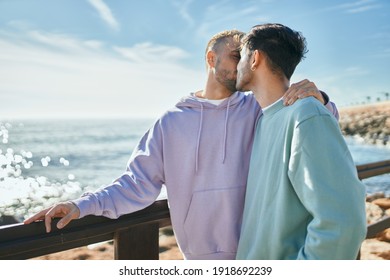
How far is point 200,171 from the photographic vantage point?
162 centimetres

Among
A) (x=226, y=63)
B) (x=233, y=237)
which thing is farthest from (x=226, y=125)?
(x=233, y=237)

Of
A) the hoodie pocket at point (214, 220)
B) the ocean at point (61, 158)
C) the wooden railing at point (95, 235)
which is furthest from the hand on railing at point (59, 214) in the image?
the ocean at point (61, 158)

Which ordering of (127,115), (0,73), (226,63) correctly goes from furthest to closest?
(127,115), (0,73), (226,63)

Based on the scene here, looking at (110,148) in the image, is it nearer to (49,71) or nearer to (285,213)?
(49,71)

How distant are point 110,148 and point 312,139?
31257 millimetres

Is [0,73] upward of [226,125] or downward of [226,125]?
upward

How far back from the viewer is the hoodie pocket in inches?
62.1

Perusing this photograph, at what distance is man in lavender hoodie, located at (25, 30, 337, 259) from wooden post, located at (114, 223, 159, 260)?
3.5 inches

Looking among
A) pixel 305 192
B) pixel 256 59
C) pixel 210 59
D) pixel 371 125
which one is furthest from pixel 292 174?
pixel 371 125

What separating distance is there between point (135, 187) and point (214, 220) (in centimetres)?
34

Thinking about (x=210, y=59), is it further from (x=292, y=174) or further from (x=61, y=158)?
(x=61, y=158)

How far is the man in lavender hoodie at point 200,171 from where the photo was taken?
1.58m

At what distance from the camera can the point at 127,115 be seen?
51.9m
